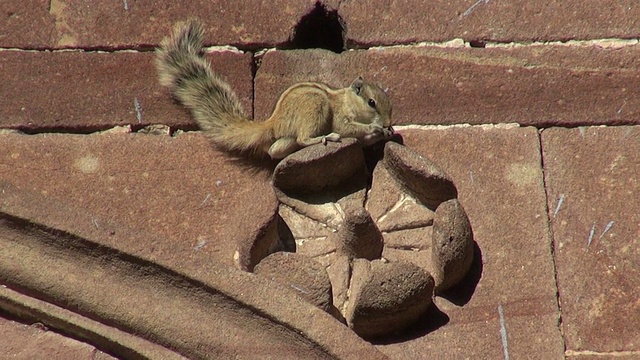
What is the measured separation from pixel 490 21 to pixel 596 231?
0.94 metres

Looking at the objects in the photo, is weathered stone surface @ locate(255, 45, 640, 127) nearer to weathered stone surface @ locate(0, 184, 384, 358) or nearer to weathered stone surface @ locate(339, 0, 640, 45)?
weathered stone surface @ locate(339, 0, 640, 45)

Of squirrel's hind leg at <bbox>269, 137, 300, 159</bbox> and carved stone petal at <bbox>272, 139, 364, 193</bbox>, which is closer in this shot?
carved stone petal at <bbox>272, 139, 364, 193</bbox>

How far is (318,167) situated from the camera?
4.03m

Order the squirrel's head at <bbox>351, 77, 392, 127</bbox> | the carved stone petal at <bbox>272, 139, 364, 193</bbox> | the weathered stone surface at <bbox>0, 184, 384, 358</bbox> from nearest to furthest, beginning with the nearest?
the weathered stone surface at <bbox>0, 184, 384, 358</bbox> → the carved stone petal at <bbox>272, 139, 364, 193</bbox> → the squirrel's head at <bbox>351, 77, 392, 127</bbox>

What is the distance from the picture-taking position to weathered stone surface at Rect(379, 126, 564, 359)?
379 cm

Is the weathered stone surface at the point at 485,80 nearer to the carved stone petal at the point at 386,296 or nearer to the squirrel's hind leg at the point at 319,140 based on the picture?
the squirrel's hind leg at the point at 319,140

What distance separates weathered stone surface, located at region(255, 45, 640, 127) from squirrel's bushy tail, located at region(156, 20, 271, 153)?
0.48 ft

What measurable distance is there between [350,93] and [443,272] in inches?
34.1

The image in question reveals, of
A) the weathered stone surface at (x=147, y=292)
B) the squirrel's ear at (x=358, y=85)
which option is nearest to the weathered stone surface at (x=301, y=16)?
the squirrel's ear at (x=358, y=85)

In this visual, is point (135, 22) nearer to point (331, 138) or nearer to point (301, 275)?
point (331, 138)

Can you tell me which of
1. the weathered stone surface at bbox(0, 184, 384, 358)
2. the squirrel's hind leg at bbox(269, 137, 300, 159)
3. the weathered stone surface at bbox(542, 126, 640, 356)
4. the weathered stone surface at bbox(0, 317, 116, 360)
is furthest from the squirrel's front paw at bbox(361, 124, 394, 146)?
the weathered stone surface at bbox(0, 317, 116, 360)

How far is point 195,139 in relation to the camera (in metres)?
4.30

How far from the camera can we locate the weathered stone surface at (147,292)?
3631mm

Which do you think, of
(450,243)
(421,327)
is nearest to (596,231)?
(450,243)
